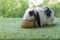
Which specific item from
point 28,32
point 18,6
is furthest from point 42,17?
point 18,6

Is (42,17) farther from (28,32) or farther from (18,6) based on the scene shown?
(18,6)

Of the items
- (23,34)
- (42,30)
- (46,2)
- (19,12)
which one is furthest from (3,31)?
(46,2)

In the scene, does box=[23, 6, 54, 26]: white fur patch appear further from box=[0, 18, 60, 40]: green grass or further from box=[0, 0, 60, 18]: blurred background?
box=[0, 0, 60, 18]: blurred background

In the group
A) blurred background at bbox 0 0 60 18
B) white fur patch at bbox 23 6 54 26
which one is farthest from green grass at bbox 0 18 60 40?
blurred background at bbox 0 0 60 18

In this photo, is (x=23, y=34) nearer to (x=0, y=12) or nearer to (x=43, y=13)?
(x=43, y=13)

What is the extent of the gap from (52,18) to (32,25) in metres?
0.19

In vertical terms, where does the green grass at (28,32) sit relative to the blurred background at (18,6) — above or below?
below

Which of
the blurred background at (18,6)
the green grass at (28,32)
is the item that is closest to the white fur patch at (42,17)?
the green grass at (28,32)

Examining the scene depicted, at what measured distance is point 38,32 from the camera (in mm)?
1197

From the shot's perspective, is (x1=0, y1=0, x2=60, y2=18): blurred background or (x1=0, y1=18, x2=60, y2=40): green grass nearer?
(x1=0, y1=18, x2=60, y2=40): green grass

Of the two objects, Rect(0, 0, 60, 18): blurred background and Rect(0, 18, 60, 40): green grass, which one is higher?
Rect(0, 0, 60, 18): blurred background

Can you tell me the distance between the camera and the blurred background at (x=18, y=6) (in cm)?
174

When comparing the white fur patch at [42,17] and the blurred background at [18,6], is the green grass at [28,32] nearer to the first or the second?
the white fur patch at [42,17]

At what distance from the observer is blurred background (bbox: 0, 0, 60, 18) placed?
174 centimetres
